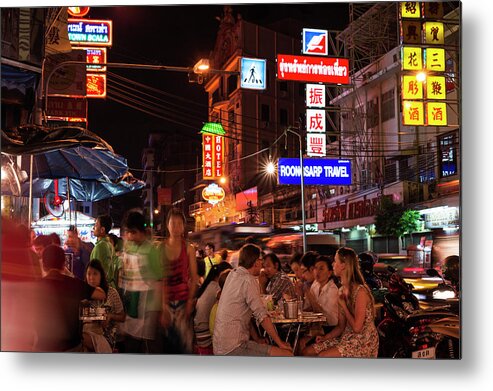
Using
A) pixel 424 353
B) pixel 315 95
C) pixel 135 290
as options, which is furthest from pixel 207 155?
pixel 424 353

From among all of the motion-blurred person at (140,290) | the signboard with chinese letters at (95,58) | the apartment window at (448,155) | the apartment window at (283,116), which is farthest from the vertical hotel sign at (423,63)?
the signboard with chinese letters at (95,58)

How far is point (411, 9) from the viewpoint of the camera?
18.2ft

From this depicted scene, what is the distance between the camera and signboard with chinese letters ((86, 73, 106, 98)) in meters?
6.04

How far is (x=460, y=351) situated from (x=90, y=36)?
415 cm

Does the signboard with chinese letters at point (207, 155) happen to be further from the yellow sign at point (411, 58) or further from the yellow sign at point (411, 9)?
the yellow sign at point (411, 9)

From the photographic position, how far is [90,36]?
5883 millimetres

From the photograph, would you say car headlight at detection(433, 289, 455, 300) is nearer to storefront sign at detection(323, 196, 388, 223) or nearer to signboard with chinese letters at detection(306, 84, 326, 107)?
storefront sign at detection(323, 196, 388, 223)

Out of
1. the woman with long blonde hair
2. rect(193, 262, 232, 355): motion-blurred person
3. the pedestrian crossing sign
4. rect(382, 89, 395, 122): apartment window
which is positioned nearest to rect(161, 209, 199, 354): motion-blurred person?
rect(193, 262, 232, 355): motion-blurred person

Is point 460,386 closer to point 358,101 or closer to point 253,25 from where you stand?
point 358,101

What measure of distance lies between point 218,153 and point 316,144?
2.88 feet

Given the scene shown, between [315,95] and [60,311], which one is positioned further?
[315,95]

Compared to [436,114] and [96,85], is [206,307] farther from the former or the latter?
[436,114]

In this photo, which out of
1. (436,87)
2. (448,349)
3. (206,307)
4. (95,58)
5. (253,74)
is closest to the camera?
(448,349)

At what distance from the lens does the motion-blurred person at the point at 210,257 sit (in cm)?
572
